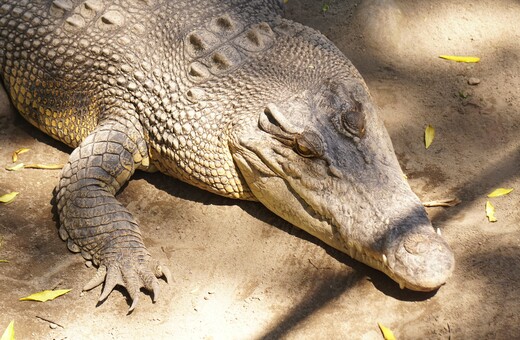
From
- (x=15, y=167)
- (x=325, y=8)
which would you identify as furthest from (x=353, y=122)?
(x=15, y=167)

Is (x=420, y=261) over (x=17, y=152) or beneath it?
over

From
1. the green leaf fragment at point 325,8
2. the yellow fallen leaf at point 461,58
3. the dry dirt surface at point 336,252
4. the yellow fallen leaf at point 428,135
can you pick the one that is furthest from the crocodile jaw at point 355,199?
the green leaf fragment at point 325,8

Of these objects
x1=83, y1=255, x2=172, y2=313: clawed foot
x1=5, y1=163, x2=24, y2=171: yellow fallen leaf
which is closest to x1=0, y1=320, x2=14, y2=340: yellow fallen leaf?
x1=83, y1=255, x2=172, y2=313: clawed foot

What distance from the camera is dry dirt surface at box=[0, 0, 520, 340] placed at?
11.5 feet

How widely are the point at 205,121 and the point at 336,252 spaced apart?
1.15m

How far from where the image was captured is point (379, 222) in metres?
3.59

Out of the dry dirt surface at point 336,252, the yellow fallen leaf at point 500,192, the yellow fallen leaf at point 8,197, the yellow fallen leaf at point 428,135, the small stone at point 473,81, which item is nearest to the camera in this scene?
the dry dirt surface at point 336,252

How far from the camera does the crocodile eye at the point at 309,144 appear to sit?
3.78 meters

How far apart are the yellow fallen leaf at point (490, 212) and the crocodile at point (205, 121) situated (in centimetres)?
Result: 51

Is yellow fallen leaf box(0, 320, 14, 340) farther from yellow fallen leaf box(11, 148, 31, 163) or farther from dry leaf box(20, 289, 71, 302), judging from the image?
yellow fallen leaf box(11, 148, 31, 163)

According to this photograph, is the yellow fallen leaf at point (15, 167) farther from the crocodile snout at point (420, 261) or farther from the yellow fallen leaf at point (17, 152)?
the crocodile snout at point (420, 261)

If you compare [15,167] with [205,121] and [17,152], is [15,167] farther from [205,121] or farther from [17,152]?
[205,121]

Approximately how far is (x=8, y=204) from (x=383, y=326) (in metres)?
2.52

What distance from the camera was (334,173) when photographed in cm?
376
